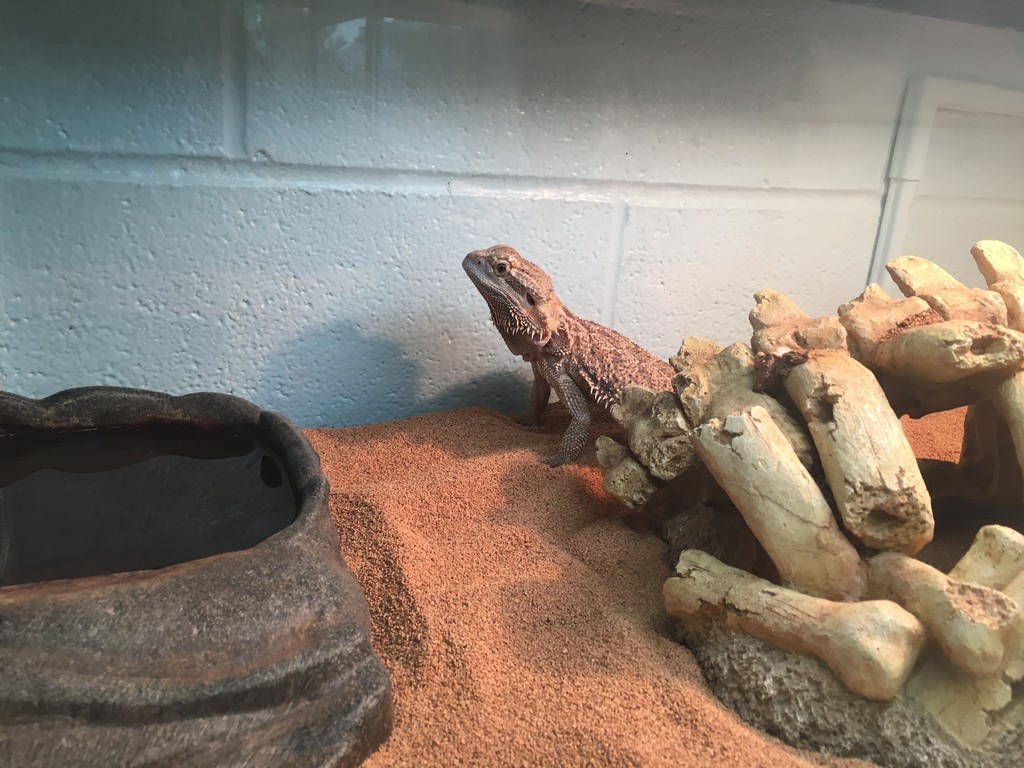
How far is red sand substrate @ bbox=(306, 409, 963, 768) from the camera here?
1.05 m

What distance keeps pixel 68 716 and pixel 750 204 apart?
247cm

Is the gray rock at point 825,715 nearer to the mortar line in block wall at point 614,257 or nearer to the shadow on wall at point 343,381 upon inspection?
the shadow on wall at point 343,381

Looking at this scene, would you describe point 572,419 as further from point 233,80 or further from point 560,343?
point 233,80

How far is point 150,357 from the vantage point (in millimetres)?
2020

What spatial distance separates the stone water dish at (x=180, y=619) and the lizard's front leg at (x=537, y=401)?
1.12 meters

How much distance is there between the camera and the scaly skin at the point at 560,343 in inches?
83.0

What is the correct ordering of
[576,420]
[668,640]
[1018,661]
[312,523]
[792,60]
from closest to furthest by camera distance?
[1018,661]
[312,523]
[668,640]
[576,420]
[792,60]

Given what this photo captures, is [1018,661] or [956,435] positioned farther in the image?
[956,435]

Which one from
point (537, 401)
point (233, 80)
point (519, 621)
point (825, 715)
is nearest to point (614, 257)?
point (537, 401)

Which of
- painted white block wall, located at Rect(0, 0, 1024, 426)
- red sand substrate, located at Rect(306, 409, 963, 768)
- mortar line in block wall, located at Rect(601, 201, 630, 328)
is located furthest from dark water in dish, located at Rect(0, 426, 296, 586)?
mortar line in block wall, located at Rect(601, 201, 630, 328)

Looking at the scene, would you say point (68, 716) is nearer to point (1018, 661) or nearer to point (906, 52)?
A: point (1018, 661)

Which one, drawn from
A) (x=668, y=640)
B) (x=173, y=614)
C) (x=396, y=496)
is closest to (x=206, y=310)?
(x=396, y=496)

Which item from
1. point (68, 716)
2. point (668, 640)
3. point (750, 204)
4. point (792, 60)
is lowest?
point (668, 640)

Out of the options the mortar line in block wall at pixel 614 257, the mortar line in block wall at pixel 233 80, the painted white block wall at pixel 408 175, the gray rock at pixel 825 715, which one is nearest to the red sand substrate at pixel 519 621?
the gray rock at pixel 825 715
